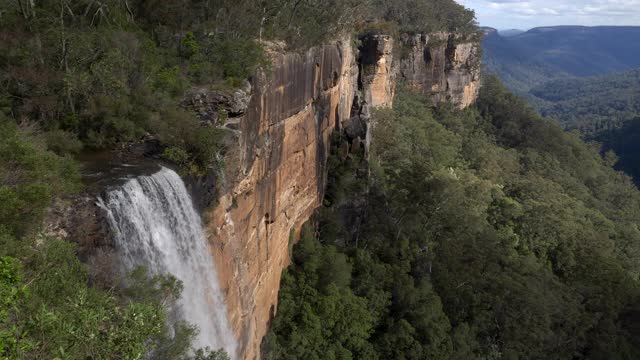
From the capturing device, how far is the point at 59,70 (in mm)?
13828

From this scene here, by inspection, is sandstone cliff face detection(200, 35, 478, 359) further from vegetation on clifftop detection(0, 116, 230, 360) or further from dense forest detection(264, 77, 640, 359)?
vegetation on clifftop detection(0, 116, 230, 360)

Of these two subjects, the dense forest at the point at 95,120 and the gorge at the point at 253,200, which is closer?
the dense forest at the point at 95,120

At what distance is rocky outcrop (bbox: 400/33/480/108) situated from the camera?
56.3 meters

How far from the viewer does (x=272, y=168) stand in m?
19.2

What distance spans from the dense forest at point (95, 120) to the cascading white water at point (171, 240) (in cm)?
63

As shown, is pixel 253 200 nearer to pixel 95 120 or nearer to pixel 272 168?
pixel 272 168

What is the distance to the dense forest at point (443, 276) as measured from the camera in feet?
72.8

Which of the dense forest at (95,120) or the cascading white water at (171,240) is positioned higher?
the dense forest at (95,120)

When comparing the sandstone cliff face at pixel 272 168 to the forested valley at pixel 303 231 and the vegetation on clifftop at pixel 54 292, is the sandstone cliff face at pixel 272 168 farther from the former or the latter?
the vegetation on clifftop at pixel 54 292

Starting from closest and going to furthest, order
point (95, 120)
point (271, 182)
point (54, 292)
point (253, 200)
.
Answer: point (54, 292) < point (95, 120) < point (253, 200) < point (271, 182)

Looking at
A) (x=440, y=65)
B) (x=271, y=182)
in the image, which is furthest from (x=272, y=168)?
(x=440, y=65)

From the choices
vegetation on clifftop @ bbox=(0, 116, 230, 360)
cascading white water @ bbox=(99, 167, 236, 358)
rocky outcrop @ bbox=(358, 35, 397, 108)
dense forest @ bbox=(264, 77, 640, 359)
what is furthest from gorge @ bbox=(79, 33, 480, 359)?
rocky outcrop @ bbox=(358, 35, 397, 108)

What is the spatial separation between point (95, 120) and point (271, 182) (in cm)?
733

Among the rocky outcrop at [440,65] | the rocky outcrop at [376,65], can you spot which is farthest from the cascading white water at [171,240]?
the rocky outcrop at [440,65]
